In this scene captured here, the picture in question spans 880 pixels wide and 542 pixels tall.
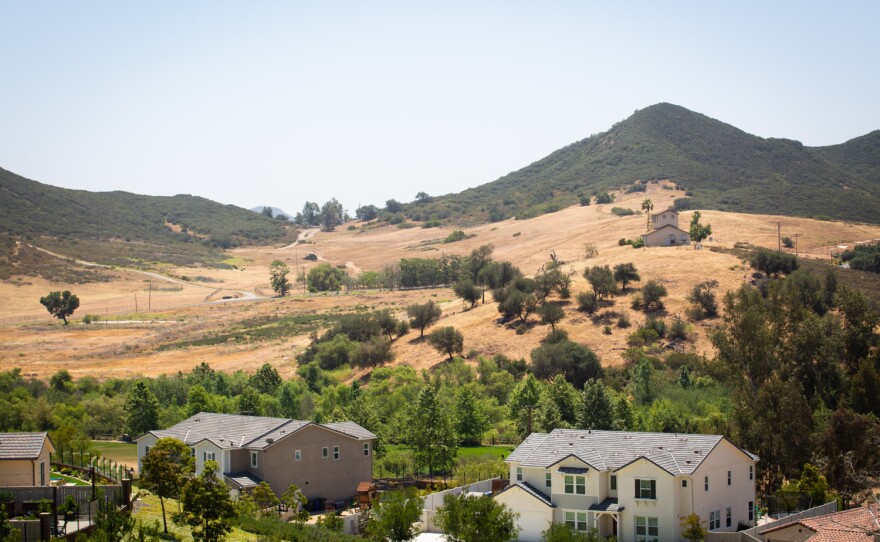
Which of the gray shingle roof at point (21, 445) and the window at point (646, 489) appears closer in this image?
the gray shingle roof at point (21, 445)

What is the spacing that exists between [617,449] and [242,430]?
20.0 meters

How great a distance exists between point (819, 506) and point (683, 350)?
42.8 meters

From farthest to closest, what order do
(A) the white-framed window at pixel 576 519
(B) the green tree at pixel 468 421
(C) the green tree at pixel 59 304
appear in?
(C) the green tree at pixel 59 304
(B) the green tree at pixel 468 421
(A) the white-framed window at pixel 576 519

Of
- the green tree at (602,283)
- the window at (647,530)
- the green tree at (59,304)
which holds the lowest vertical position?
the window at (647,530)

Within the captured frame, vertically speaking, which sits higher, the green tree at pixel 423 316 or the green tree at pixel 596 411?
the green tree at pixel 423 316

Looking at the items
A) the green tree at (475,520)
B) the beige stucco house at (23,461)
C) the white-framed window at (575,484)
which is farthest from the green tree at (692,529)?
the beige stucco house at (23,461)

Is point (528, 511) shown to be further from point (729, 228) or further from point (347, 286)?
point (347, 286)

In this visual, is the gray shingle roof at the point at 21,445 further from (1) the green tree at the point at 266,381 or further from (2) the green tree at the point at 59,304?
(2) the green tree at the point at 59,304

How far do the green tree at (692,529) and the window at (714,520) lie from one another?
69.4 inches

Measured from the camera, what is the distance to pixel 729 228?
13100 centimetres

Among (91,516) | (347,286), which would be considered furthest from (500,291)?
(91,516)

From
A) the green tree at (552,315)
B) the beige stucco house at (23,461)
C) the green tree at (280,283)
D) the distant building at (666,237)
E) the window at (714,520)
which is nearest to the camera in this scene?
the beige stucco house at (23,461)

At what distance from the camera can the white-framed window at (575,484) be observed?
42.9m

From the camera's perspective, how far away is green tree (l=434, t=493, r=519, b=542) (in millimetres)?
37031
